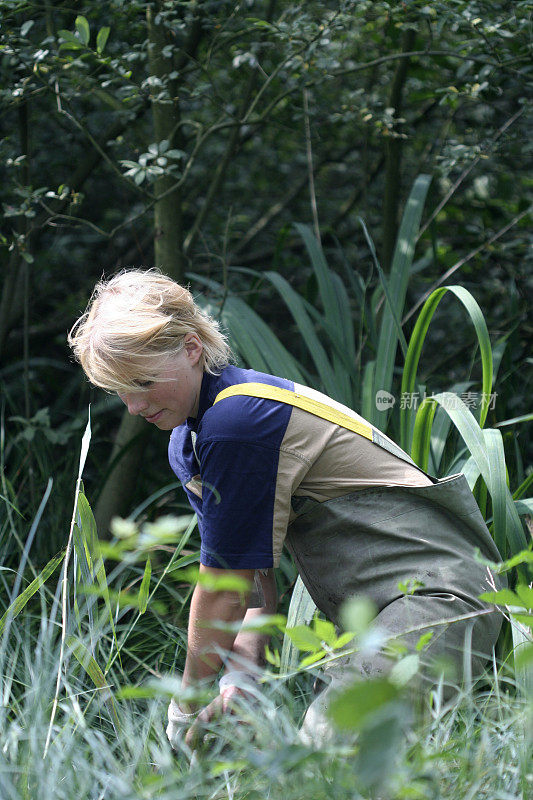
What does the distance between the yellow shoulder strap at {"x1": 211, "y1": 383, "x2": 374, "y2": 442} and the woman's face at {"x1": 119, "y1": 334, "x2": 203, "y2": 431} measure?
81mm

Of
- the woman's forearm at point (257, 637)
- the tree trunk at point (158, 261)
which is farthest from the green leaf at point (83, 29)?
the woman's forearm at point (257, 637)

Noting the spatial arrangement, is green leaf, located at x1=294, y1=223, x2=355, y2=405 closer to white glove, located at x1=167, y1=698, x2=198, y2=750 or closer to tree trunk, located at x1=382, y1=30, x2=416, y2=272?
tree trunk, located at x1=382, y1=30, x2=416, y2=272

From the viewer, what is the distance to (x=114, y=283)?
1.52 meters

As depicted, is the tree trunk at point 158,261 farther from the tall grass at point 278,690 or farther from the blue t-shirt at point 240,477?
the blue t-shirt at point 240,477

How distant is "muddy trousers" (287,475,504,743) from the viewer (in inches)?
54.7

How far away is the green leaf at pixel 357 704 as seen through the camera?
0.68 metres

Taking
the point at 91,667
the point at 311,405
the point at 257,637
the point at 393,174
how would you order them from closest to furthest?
the point at 91,667 < the point at 311,405 < the point at 257,637 < the point at 393,174

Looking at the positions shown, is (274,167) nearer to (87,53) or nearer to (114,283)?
(87,53)

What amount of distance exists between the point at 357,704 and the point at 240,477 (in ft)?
2.27

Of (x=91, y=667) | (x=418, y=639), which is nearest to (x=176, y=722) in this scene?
(x=91, y=667)

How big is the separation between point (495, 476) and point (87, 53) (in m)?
1.43

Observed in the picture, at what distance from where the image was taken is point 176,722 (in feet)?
4.78

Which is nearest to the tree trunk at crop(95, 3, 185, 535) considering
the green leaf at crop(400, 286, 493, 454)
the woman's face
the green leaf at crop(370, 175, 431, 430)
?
the green leaf at crop(370, 175, 431, 430)

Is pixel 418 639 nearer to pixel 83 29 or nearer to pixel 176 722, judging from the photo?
pixel 176 722
